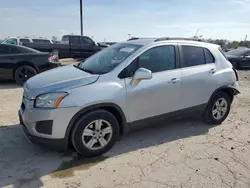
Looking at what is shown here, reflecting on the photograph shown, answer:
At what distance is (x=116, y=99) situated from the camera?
12.2ft

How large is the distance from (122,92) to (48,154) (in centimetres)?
142

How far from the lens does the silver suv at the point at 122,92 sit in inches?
136

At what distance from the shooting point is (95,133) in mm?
3699

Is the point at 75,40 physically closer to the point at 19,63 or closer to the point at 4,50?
the point at 4,50

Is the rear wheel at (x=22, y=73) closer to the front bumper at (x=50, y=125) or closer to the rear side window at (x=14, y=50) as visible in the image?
the rear side window at (x=14, y=50)

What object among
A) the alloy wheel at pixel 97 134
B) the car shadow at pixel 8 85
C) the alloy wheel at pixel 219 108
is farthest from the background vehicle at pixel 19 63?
the alloy wheel at pixel 219 108

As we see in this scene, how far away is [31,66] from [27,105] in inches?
Answer: 221

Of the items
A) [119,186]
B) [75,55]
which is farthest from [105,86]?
[75,55]

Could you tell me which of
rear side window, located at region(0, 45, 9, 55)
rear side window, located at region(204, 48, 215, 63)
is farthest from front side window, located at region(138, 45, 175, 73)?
rear side window, located at region(0, 45, 9, 55)

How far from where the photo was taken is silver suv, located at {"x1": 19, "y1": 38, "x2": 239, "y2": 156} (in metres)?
3.46

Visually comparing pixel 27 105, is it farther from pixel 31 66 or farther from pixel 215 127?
pixel 31 66

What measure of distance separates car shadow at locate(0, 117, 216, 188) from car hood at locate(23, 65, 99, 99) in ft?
2.95

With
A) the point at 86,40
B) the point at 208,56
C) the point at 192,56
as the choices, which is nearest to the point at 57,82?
the point at 192,56

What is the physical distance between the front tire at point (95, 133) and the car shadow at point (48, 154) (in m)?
0.14
